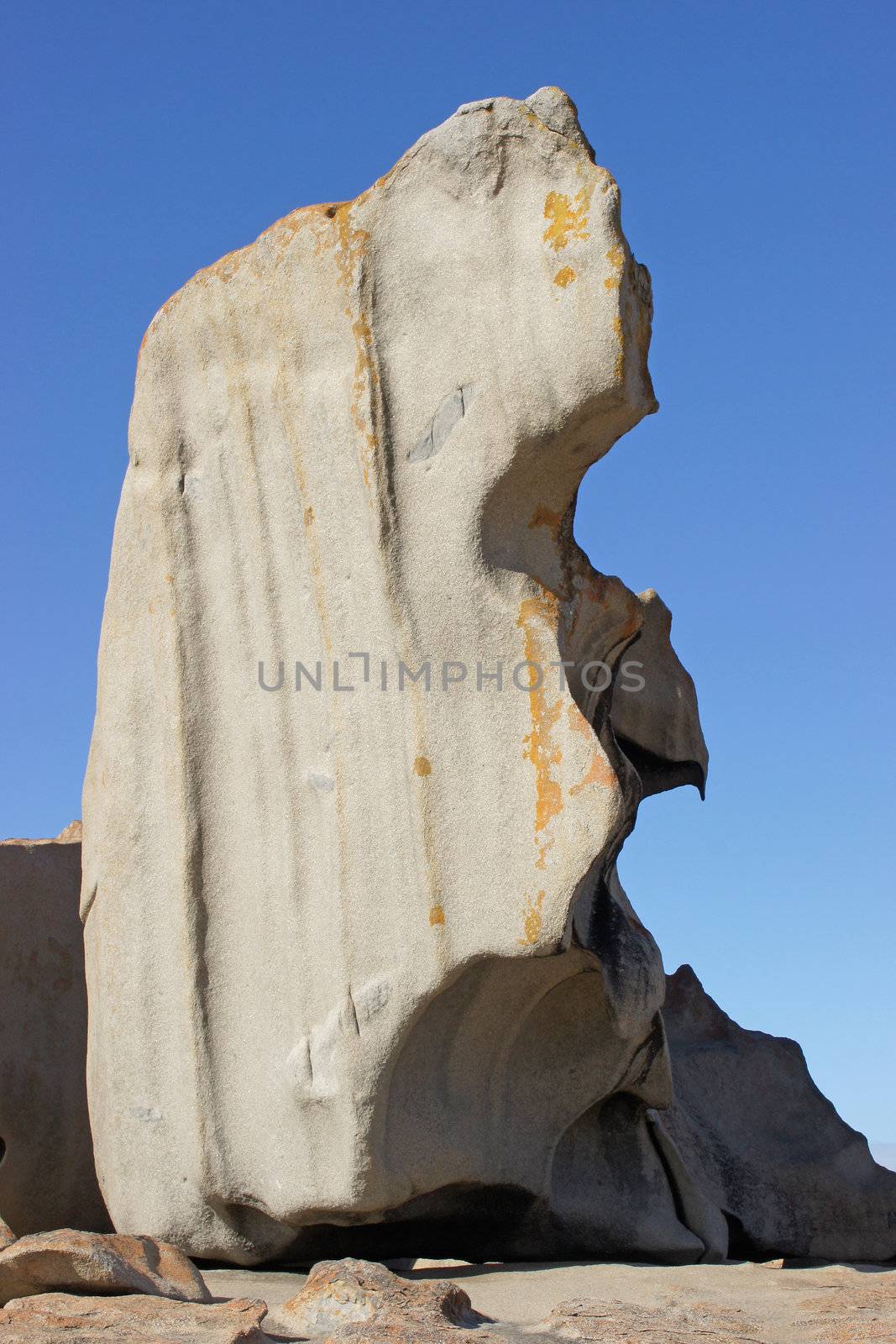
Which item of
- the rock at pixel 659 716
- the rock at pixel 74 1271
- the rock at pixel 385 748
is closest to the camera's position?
the rock at pixel 74 1271

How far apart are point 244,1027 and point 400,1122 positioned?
0.45m

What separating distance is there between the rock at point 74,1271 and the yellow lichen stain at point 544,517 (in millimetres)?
1764

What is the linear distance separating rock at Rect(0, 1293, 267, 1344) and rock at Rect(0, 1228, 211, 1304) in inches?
2.0

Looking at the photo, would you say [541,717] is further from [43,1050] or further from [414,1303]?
[43,1050]

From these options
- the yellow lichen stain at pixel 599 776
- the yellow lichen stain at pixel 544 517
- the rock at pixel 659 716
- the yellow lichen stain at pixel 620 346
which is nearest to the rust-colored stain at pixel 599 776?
the yellow lichen stain at pixel 599 776

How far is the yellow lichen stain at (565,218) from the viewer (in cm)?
352

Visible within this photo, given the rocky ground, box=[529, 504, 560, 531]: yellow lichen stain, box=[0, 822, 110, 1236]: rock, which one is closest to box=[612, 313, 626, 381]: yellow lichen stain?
box=[529, 504, 560, 531]: yellow lichen stain

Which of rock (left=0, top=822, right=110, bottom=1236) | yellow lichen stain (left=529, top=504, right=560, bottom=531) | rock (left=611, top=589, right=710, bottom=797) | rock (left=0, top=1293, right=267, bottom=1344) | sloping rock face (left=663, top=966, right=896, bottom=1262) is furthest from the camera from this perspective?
rock (left=611, top=589, right=710, bottom=797)

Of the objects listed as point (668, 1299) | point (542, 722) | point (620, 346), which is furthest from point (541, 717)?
point (668, 1299)

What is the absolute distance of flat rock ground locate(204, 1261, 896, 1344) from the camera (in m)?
2.85

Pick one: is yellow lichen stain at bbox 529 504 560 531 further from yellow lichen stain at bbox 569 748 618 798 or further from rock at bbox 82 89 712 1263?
yellow lichen stain at bbox 569 748 618 798

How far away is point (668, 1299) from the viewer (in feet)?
10.8

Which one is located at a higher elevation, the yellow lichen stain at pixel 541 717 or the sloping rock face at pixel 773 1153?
the yellow lichen stain at pixel 541 717

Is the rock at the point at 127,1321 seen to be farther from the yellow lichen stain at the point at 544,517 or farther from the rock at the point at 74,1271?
the yellow lichen stain at the point at 544,517
